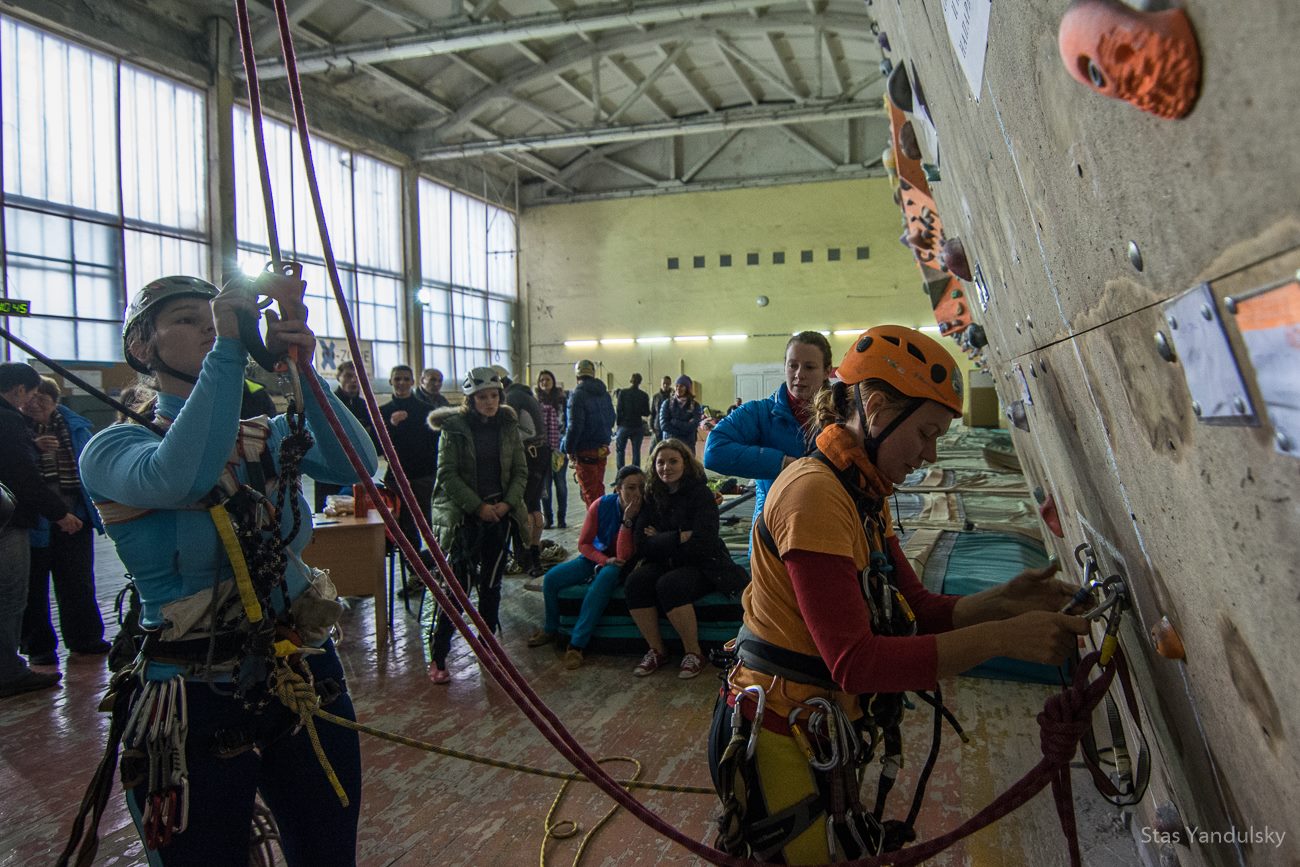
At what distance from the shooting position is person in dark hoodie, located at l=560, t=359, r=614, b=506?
650cm

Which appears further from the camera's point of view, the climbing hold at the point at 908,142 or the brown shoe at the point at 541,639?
the brown shoe at the point at 541,639

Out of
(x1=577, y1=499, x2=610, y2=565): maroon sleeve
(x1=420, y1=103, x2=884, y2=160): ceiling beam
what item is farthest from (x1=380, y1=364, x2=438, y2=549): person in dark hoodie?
(x1=420, y1=103, x2=884, y2=160): ceiling beam

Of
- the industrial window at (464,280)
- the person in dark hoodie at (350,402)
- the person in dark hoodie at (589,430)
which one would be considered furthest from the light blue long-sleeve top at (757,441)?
the industrial window at (464,280)

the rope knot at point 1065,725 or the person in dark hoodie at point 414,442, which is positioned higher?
the person in dark hoodie at point 414,442

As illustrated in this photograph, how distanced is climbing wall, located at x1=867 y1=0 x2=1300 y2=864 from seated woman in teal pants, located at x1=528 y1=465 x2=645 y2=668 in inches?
113

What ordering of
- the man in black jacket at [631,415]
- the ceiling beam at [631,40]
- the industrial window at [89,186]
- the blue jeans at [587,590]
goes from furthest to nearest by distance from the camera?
the ceiling beam at [631,40]
the man in black jacket at [631,415]
the industrial window at [89,186]
the blue jeans at [587,590]

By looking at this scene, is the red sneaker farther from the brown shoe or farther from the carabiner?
the carabiner

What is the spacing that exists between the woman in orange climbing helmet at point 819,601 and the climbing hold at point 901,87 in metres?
1.00

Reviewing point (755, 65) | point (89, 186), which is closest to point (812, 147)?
point (755, 65)

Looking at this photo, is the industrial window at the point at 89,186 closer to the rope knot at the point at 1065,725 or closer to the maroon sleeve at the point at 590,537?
the maroon sleeve at the point at 590,537

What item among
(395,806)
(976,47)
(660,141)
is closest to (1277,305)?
(976,47)

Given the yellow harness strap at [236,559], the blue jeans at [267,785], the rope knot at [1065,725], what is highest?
the yellow harness strap at [236,559]

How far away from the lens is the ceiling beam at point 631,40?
1240 cm

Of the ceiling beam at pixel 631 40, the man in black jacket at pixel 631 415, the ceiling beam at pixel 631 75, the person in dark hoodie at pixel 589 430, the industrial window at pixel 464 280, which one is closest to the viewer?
the person in dark hoodie at pixel 589 430
